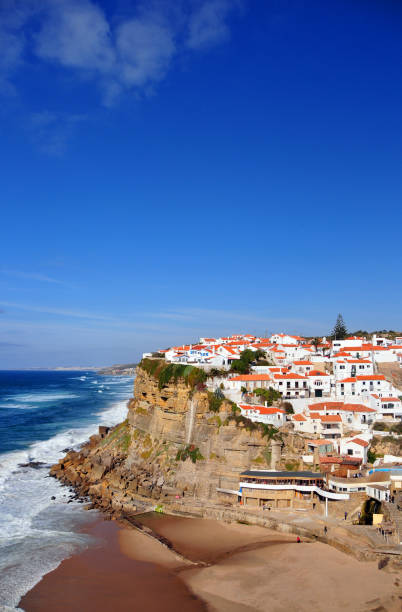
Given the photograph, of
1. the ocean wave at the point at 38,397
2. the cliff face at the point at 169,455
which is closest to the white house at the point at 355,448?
the cliff face at the point at 169,455

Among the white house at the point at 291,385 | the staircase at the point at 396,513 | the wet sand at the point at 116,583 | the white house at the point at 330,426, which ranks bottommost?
the wet sand at the point at 116,583

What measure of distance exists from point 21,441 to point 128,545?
33.4m

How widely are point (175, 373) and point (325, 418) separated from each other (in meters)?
13.5

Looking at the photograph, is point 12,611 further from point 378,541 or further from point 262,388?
point 262,388

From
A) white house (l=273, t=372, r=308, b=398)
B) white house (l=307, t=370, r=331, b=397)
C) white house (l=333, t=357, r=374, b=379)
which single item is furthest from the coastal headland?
white house (l=333, t=357, r=374, b=379)

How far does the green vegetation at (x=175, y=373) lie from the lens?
1607 inches

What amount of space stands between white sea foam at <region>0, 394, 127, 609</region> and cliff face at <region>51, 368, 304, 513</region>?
238 cm

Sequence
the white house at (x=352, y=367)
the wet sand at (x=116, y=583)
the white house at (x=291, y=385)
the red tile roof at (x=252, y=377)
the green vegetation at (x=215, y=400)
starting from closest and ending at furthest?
the wet sand at (x=116, y=583)
the green vegetation at (x=215, y=400)
the red tile roof at (x=252, y=377)
the white house at (x=291, y=385)
the white house at (x=352, y=367)

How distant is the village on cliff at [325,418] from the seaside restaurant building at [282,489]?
0.21ft

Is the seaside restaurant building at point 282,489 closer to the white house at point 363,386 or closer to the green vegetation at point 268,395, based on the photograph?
the green vegetation at point 268,395

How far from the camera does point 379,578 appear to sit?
2272 cm

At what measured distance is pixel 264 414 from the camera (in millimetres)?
36875

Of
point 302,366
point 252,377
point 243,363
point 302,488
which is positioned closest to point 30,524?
point 302,488

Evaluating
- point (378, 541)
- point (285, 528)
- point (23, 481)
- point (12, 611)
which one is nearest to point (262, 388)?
point (285, 528)
